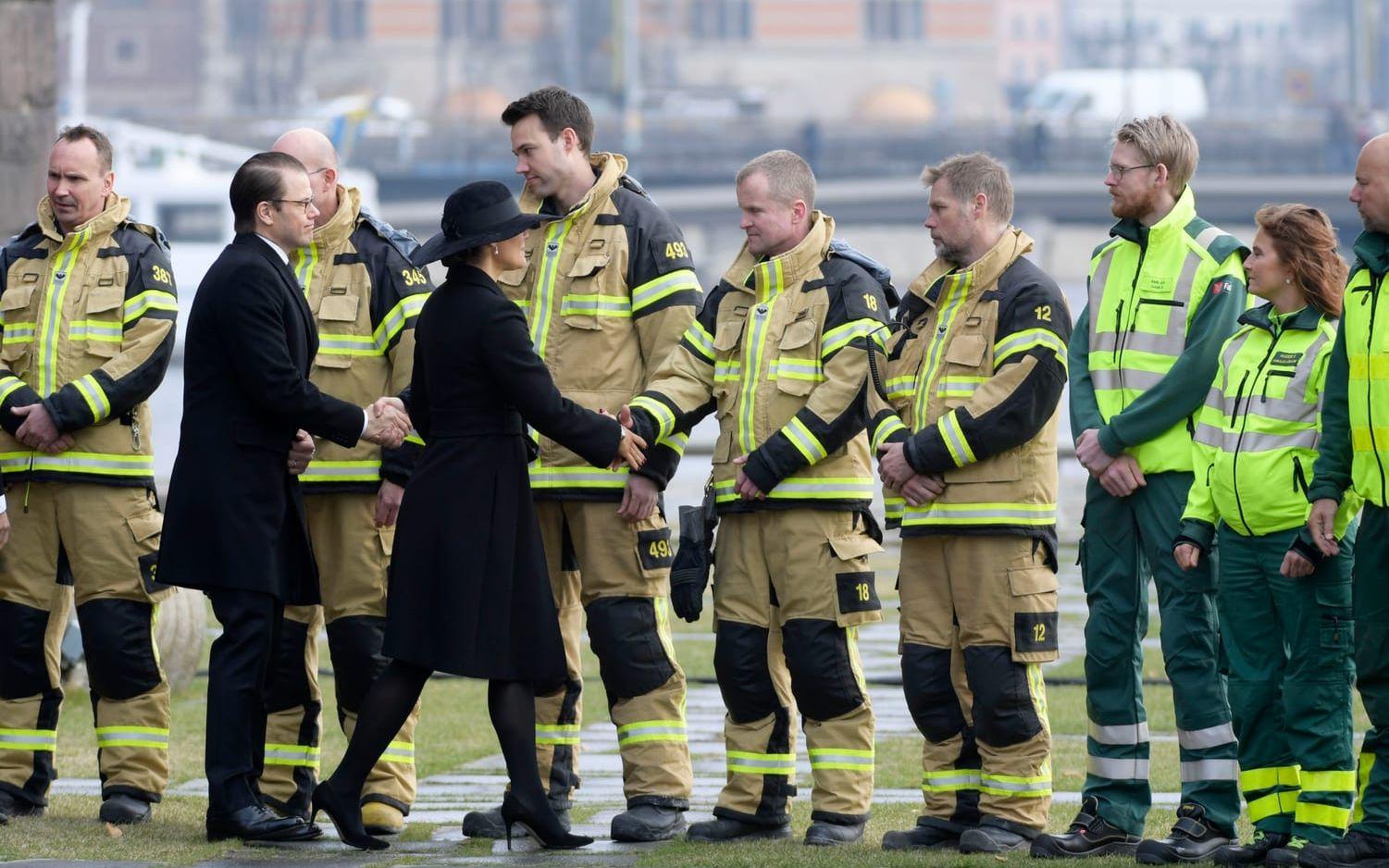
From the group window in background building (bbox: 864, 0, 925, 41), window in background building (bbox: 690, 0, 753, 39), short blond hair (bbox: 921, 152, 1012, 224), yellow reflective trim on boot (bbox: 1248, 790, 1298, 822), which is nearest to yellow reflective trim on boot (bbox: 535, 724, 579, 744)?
short blond hair (bbox: 921, 152, 1012, 224)

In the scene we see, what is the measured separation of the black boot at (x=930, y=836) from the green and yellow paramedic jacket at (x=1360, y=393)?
1609 millimetres

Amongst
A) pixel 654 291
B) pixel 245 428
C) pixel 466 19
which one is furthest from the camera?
pixel 466 19

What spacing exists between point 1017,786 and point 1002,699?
282mm

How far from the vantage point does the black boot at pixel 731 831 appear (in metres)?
7.55

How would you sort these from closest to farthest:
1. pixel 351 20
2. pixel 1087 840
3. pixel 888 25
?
pixel 1087 840, pixel 351 20, pixel 888 25

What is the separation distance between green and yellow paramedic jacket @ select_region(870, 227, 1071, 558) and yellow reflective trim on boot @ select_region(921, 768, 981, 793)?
0.78 m

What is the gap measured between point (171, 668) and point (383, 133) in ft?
221

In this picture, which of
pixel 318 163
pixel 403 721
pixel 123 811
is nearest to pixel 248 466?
pixel 403 721

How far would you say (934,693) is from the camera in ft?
24.3

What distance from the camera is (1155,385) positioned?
715cm

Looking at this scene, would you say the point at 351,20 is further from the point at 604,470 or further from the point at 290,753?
the point at 604,470

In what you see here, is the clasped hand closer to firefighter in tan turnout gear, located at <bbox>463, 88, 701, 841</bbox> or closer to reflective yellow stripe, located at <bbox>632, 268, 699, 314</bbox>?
firefighter in tan turnout gear, located at <bbox>463, 88, 701, 841</bbox>

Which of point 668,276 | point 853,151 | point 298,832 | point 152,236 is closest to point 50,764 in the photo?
point 298,832

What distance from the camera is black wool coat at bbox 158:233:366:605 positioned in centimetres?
742
